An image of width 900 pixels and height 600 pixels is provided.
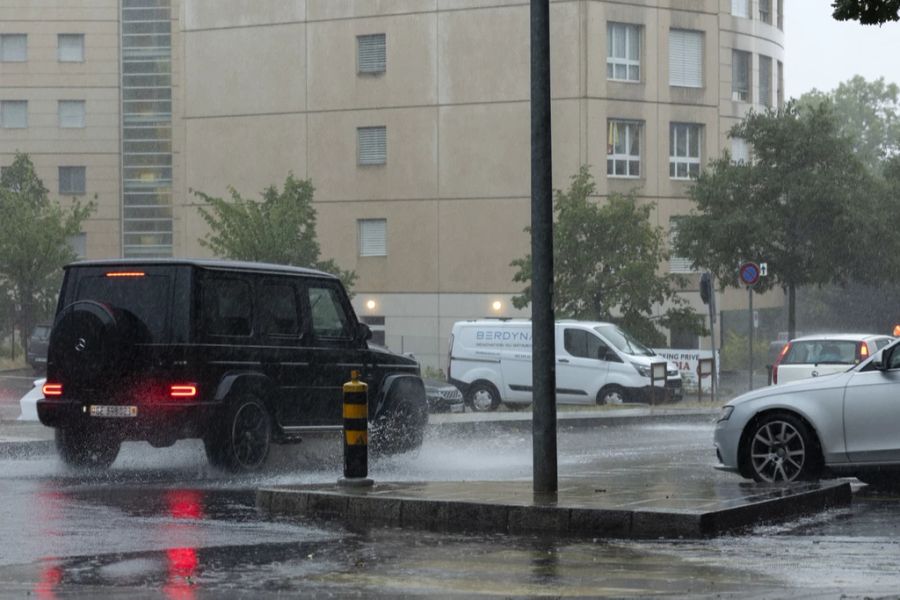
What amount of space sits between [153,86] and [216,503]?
7143cm

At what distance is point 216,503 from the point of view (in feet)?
40.6

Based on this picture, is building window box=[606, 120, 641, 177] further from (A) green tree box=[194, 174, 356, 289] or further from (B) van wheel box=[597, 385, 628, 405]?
(B) van wheel box=[597, 385, 628, 405]

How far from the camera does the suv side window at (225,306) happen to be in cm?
1531

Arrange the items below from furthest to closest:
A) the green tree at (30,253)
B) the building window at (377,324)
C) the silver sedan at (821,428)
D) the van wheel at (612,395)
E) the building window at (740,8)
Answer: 1. the building window at (740,8)
2. the green tree at (30,253)
3. the building window at (377,324)
4. the van wheel at (612,395)
5. the silver sedan at (821,428)

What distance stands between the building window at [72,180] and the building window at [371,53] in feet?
86.3

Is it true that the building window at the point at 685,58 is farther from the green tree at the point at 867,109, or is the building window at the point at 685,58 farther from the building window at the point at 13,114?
the green tree at the point at 867,109

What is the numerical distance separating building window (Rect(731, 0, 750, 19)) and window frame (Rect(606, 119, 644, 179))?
779 centimetres

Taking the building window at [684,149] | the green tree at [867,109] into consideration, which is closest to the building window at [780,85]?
the building window at [684,149]

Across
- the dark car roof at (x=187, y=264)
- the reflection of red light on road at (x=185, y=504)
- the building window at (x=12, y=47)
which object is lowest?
the reflection of red light on road at (x=185, y=504)

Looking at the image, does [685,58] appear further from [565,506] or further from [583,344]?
[565,506]

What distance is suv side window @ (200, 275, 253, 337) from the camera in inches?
603

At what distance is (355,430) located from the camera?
12.4 meters

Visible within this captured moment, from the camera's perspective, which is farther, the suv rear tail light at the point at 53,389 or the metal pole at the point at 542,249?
the suv rear tail light at the point at 53,389

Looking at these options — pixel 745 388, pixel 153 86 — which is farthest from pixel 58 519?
pixel 153 86
